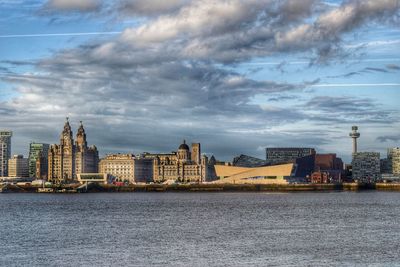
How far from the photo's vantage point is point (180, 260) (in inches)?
1559

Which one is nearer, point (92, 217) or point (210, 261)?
point (210, 261)

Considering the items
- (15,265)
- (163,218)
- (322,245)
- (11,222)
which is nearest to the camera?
(15,265)

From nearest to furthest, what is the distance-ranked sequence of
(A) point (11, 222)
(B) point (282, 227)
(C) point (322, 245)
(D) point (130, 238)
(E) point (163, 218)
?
(C) point (322, 245)
(D) point (130, 238)
(B) point (282, 227)
(A) point (11, 222)
(E) point (163, 218)

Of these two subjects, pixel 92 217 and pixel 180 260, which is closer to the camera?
pixel 180 260

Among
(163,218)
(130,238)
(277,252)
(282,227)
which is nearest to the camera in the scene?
(277,252)

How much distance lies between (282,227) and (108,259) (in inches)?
893

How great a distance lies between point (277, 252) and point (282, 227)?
1712cm

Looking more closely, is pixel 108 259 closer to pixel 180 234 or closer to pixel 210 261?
pixel 210 261

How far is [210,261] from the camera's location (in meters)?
39.2

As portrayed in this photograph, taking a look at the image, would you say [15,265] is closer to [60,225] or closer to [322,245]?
[322,245]

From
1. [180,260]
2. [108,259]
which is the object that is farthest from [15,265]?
[180,260]

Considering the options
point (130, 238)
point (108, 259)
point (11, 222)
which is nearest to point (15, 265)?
point (108, 259)

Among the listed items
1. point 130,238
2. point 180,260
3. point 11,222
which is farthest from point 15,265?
point 11,222

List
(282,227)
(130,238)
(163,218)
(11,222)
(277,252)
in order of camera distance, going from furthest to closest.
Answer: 1. (163,218)
2. (11,222)
3. (282,227)
4. (130,238)
5. (277,252)
